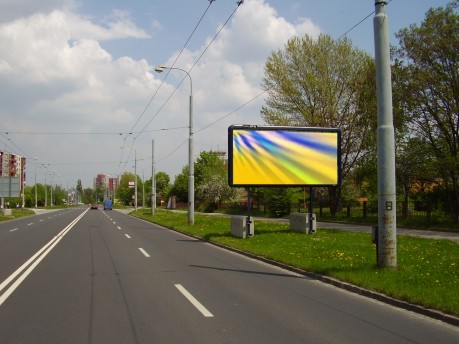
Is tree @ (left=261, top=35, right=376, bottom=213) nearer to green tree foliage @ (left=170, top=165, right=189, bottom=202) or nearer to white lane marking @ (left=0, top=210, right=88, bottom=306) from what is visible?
white lane marking @ (left=0, top=210, right=88, bottom=306)

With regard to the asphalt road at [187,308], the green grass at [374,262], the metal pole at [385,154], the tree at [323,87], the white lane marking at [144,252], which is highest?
the tree at [323,87]

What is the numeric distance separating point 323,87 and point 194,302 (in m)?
33.4

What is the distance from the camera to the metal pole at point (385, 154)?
35.1ft

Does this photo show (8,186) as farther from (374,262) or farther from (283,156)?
(374,262)

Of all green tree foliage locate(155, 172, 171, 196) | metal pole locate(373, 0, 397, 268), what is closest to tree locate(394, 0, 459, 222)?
metal pole locate(373, 0, 397, 268)

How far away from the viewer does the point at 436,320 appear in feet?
23.4

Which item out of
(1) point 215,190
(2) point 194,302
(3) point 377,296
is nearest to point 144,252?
(2) point 194,302

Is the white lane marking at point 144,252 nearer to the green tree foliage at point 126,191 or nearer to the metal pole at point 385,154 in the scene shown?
the metal pole at point 385,154

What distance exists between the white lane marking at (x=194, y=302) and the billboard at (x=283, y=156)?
12.5 meters

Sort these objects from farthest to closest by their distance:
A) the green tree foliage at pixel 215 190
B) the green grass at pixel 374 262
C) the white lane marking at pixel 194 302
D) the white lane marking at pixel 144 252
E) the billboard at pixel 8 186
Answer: the green tree foliage at pixel 215 190
the billboard at pixel 8 186
the white lane marking at pixel 144 252
the green grass at pixel 374 262
the white lane marking at pixel 194 302

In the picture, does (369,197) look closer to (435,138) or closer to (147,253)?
(435,138)

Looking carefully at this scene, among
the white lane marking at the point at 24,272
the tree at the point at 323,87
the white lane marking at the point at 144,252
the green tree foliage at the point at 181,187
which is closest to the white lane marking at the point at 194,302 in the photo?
the white lane marking at the point at 24,272

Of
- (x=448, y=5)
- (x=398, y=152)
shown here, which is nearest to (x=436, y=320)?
(x=448, y=5)

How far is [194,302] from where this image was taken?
8.13 metres
